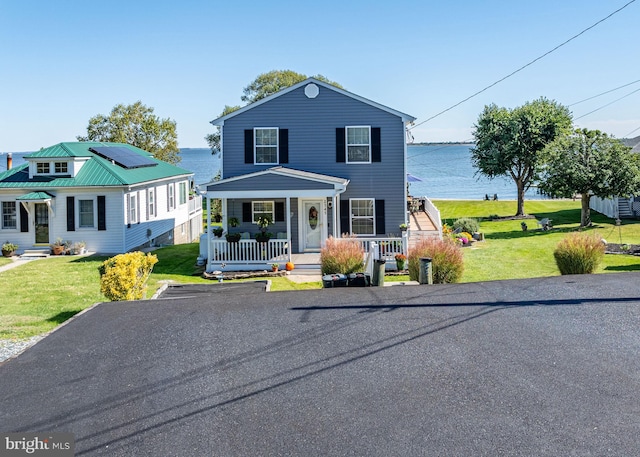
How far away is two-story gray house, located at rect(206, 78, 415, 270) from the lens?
Result: 79.4 feet

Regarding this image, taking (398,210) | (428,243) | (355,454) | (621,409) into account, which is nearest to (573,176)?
(398,210)

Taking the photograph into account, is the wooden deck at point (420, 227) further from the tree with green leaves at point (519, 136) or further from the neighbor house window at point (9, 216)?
the neighbor house window at point (9, 216)

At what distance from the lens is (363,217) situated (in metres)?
24.8

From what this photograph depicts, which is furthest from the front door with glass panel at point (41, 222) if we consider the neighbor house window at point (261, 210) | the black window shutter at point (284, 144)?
the black window shutter at point (284, 144)

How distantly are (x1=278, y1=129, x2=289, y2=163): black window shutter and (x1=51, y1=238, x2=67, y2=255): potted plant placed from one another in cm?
974

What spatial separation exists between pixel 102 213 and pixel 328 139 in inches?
392

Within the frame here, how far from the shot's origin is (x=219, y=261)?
2212cm

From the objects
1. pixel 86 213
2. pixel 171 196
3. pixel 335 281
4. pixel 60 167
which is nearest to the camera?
pixel 335 281

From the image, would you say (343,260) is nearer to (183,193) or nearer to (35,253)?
(35,253)

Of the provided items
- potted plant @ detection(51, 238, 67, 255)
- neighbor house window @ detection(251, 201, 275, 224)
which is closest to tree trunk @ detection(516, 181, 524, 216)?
neighbor house window @ detection(251, 201, 275, 224)

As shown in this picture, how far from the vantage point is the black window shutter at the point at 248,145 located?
80.8 ft

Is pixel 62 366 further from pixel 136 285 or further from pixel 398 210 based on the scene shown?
pixel 398 210

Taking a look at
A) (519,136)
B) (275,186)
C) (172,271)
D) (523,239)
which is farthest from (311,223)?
(519,136)

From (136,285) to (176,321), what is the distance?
3.90 m
